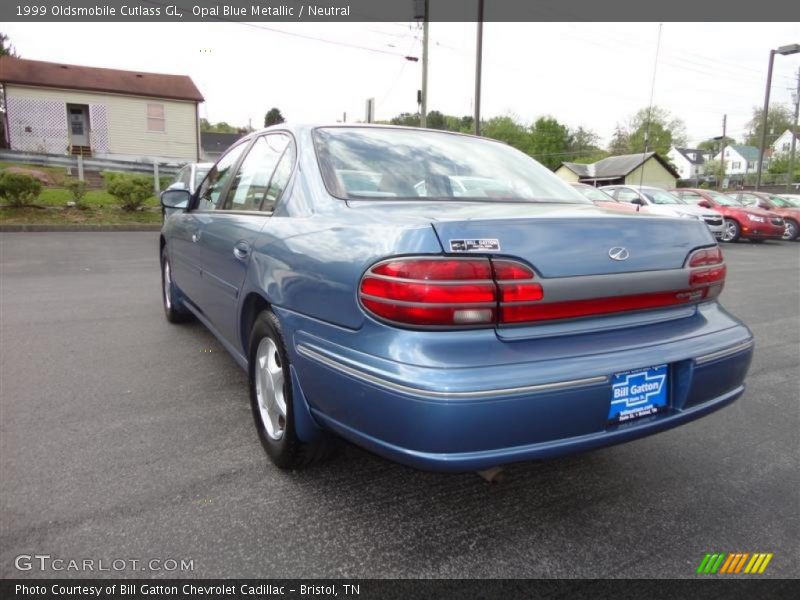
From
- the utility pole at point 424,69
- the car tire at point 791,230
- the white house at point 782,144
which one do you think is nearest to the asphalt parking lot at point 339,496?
the car tire at point 791,230

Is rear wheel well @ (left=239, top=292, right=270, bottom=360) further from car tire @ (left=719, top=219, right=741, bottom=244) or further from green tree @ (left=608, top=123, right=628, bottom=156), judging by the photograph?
green tree @ (left=608, top=123, right=628, bottom=156)

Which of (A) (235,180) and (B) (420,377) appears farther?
(A) (235,180)

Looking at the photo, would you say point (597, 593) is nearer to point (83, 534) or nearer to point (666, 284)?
point (666, 284)

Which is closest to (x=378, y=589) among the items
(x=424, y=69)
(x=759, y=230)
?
(x=759, y=230)

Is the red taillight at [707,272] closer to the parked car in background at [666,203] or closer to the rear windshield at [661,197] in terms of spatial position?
the parked car in background at [666,203]

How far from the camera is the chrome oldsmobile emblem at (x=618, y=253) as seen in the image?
2.03 metres

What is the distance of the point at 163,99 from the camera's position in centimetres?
2642

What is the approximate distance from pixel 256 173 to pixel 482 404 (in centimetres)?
204

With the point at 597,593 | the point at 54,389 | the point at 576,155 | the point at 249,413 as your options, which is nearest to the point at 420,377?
the point at 597,593

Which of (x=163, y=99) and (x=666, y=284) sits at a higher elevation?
(x=163, y=99)

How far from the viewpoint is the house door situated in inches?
1003

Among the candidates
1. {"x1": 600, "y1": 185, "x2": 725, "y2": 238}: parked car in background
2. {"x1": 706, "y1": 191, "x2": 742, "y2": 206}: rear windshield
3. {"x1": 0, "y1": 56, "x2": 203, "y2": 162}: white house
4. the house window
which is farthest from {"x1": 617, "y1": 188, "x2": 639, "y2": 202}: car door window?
the house window

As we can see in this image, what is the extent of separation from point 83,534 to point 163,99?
28.2m

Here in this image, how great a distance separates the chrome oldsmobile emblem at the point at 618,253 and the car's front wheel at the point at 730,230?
15944mm
